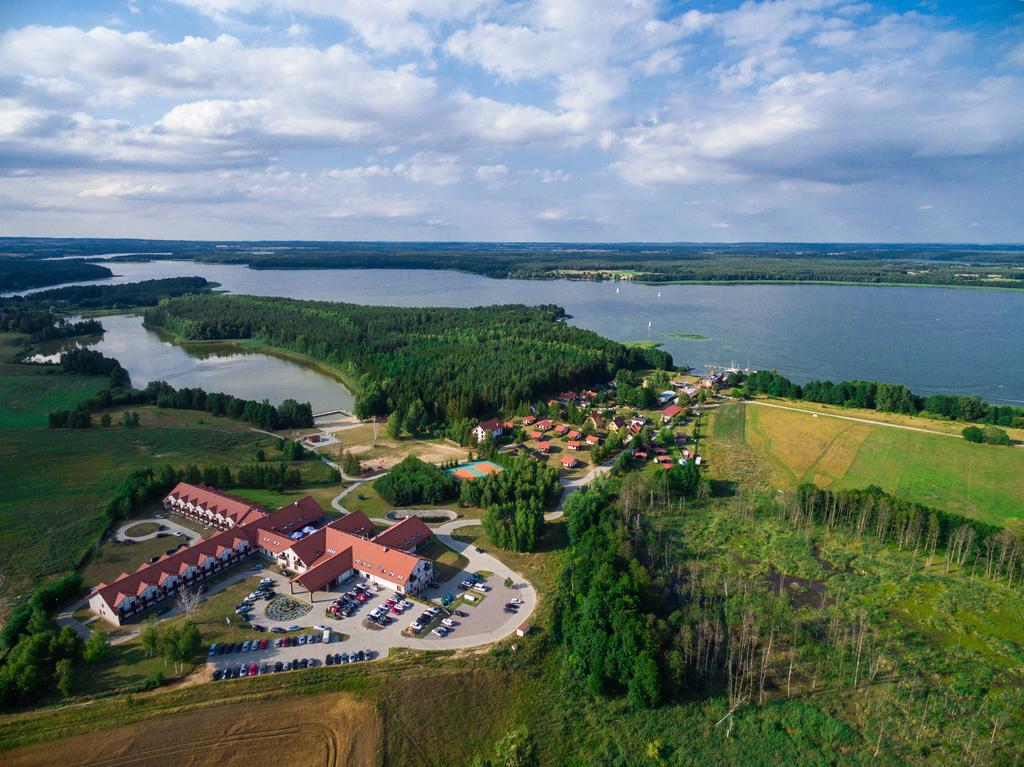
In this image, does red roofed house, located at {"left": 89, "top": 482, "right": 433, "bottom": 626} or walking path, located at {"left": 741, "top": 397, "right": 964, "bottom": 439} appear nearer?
red roofed house, located at {"left": 89, "top": 482, "right": 433, "bottom": 626}

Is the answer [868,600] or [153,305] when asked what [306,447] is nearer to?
[868,600]

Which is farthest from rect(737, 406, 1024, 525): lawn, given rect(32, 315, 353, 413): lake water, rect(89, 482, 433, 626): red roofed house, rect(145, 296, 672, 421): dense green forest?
rect(32, 315, 353, 413): lake water

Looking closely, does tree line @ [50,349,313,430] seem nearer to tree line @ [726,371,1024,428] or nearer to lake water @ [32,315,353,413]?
lake water @ [32,315,353,413]

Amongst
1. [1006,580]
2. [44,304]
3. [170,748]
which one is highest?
[44,304]

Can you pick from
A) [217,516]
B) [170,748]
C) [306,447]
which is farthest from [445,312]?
[170,748]

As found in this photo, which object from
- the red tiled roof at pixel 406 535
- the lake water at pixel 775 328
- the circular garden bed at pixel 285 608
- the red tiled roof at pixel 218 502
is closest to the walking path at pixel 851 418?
the lake water at pixel 775 328

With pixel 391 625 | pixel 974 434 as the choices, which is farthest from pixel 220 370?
pixel 974 434

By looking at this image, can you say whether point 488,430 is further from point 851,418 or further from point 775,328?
point 775,328
